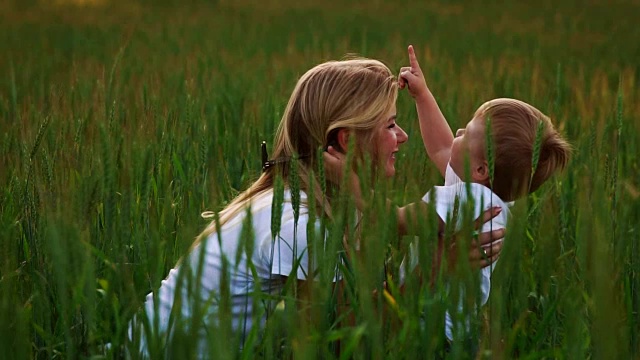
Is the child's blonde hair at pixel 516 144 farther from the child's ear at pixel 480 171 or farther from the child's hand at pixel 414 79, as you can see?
the child's hand at pixel 414 79

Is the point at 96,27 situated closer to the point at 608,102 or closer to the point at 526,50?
the point at 526,50

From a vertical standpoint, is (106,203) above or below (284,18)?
above

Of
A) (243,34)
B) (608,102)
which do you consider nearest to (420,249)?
(608,102)

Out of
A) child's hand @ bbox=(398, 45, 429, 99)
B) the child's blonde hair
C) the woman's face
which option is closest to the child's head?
the child's blonde hair

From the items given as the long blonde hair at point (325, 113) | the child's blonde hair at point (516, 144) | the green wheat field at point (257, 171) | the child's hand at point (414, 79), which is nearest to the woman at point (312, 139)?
the long blonde hair at point (325, 113)

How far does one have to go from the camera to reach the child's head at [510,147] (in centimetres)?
237

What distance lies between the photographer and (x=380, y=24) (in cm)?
1051

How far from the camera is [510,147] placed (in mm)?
2361

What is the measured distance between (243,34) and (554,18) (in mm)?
3905

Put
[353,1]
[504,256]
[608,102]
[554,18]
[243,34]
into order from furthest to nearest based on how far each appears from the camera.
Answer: [353,1]
[554,18]
[243,34]
[608,102]
[504,256]

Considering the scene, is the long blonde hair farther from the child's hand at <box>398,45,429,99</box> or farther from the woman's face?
the child's hand at <box>398,45,429,99</box>

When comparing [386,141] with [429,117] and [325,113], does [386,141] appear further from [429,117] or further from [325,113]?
[429,117]

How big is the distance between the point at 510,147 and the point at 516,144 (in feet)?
0.05

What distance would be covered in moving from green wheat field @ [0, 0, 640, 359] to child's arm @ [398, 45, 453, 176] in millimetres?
64
